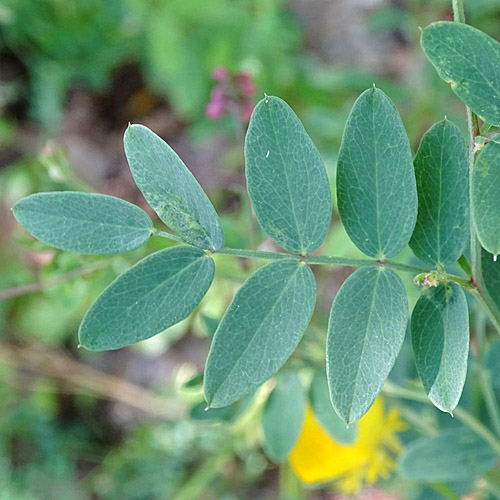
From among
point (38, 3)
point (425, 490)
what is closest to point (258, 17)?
point (38, 3)

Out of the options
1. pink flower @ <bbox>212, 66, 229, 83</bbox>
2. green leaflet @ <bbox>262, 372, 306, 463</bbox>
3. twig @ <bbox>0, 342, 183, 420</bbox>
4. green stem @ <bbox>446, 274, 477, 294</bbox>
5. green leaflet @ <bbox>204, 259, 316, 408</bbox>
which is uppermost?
green stem @ <bbox>446, 274, 477, 294</bbox>

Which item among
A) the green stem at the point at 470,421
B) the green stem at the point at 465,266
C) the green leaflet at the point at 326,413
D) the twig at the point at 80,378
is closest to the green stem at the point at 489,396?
the green stem at the point at 470,421

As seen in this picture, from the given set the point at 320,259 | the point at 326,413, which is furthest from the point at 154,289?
the point at 326,413

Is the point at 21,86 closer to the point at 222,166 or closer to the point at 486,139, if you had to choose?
the point at 222,166

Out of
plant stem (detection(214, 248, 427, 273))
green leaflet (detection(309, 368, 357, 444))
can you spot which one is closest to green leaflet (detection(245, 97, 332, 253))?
plant stem (detection(214, 248, 427, 273))

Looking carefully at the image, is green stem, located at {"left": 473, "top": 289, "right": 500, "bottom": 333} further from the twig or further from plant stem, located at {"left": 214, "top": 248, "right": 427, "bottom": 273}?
the twig

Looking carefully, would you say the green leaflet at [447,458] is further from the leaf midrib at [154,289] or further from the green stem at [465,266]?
the leaf midrib at [154,289]

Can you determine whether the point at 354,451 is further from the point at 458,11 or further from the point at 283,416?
the point at 458,11
